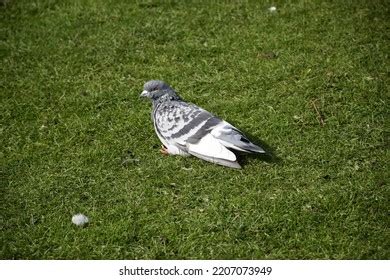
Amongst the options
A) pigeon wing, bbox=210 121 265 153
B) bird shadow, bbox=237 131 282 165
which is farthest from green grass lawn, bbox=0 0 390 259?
pigeon wing, bbox=210 121 265 153

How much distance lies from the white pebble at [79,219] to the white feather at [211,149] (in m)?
1.20

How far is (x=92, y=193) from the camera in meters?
4.81

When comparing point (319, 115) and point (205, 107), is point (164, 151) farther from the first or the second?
point (319, 115)

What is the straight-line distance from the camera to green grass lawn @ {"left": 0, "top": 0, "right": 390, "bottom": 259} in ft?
14.2

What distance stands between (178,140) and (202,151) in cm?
29

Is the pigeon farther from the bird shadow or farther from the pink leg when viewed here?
the bird shadow

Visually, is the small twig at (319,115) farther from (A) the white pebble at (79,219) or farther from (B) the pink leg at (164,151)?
(A) the white pebble at (79,219)

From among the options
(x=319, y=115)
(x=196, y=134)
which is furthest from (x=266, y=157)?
(x=319, y=115)

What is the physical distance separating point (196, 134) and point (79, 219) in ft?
4.36

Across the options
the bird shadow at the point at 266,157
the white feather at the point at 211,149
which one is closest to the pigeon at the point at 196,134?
the white feather at the point at 211,149

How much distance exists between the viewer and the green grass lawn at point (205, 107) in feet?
14.2

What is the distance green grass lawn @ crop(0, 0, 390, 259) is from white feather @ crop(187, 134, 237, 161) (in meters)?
0.23
